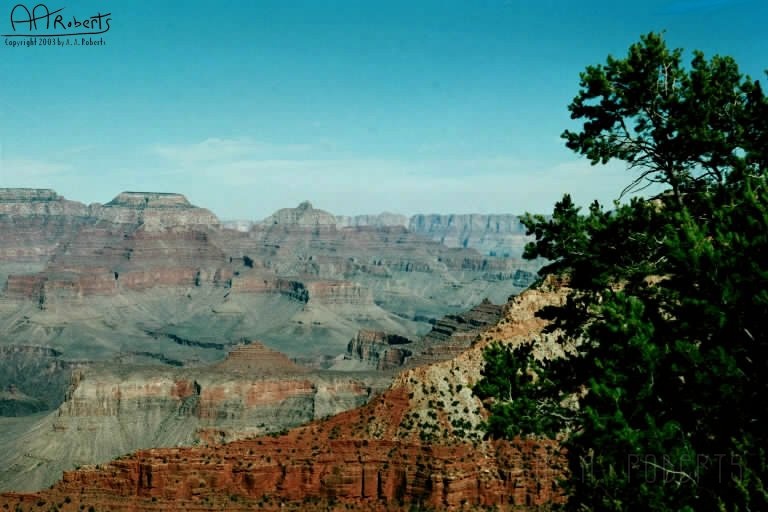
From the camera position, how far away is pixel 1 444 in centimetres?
10800

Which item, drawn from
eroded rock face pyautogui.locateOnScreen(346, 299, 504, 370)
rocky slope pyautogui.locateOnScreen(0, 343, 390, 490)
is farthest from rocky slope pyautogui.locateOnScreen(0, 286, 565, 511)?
rocky slope pyautogui.locateOnScreen(0, 343, 390, 490)

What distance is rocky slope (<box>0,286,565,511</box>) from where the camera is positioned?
122ft

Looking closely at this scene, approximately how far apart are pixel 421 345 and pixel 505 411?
110279 millimetres

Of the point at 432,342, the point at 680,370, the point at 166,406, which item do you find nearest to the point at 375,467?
the point at 680,370

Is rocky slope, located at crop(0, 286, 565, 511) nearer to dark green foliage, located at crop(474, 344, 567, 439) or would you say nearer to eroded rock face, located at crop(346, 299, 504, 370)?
eroded rock face, located at crop(346, 299, 504, 370)

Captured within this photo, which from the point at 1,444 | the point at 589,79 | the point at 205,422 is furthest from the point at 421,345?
the point at 589,79

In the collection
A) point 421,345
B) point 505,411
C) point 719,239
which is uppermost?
point 719,239

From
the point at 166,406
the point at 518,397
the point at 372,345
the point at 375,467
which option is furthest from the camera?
the point at 372,345

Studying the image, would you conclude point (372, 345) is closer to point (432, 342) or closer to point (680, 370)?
point (432, 342)

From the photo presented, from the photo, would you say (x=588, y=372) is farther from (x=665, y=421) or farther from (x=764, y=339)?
(x=764, y=339)

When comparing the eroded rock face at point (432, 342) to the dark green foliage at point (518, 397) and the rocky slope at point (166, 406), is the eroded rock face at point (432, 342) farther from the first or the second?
the dark green foliage at point (518, 397)

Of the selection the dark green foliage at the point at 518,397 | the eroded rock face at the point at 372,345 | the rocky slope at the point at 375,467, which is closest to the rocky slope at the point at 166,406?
the eroded rock face at the point at 372,345

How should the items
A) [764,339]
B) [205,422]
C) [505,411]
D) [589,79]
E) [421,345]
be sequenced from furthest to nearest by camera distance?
[421,345] < [205,422] < [589,79] < [505,411] < [764,339]

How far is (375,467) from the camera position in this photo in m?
39.5
